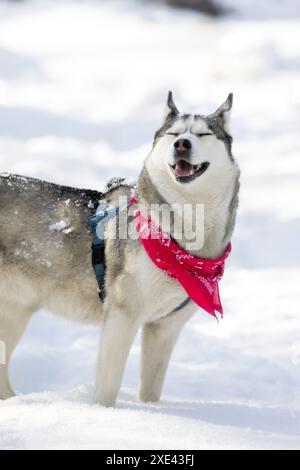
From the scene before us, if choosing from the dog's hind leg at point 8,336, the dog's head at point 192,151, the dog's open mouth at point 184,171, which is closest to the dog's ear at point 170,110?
the dog's head at point 192,151

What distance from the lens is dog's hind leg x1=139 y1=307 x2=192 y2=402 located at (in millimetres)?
4812

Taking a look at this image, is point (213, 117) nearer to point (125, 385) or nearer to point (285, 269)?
point (125, 385)

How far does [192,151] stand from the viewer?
13.8 ft

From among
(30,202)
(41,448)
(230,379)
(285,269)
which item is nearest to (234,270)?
(285,269)

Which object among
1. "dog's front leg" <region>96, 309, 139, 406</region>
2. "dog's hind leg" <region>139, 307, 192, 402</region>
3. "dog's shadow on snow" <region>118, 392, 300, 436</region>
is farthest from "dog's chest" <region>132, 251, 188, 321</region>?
"dog's shadow on snow" <region>118, 392, 300, 436</region>

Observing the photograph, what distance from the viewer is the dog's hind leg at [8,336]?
5012 mm

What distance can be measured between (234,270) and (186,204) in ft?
16.4

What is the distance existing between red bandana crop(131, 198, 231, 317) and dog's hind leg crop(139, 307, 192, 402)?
26 centimetres

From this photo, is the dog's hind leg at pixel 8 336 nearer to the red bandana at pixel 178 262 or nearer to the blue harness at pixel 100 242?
the blue harness at pixel 100 242

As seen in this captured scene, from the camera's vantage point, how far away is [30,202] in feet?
16.2

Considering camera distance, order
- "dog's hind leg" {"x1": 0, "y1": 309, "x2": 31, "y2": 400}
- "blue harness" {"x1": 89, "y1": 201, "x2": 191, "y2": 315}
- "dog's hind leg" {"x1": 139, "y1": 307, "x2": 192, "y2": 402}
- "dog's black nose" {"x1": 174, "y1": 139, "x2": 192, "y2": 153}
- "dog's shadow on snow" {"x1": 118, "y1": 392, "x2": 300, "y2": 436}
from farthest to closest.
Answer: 1. "dog's hind leg" {"x1": 0, "y1": 309, "x2": 31, "y2": 400}
2. "dog's hind leg" {"x1": 139, "y1": 307, "x2": 192, "y2": 402}
3. "blue harness" {"x1": 89, "y1": 201, "x2": 191, "y2": 315}
4. "dog's shadow on snow" {"x1": 118, "y1": 392, "x2": 300, "y2": 436}
5. "dog's black nose" {"x1": 174, "y1": 139, "x2": 192, "y2": 153}

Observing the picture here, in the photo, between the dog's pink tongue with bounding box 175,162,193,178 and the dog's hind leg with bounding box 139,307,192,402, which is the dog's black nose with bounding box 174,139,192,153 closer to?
the dog's pink tongue with bounding box 175,162,193,178

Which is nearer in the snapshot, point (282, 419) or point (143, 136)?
point (282, 419)

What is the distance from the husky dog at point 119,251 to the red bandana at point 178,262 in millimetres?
45
